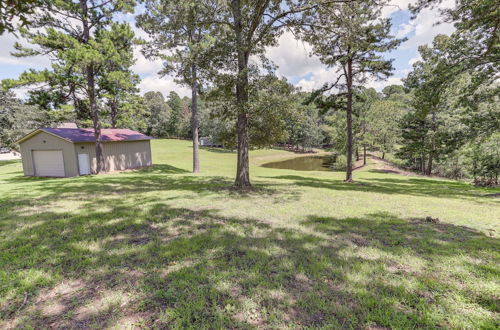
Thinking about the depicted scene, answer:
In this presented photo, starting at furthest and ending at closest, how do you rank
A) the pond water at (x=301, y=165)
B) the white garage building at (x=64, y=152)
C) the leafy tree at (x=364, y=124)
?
the pond water at (x=301, y=165) < the leafy tree at (x=364, y=124) < the white garage building at (x=64, y=152)

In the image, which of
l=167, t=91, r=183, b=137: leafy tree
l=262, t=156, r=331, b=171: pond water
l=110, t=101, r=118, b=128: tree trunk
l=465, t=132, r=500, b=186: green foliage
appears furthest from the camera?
l=167, t=91, r=183, b=137: leafy tree

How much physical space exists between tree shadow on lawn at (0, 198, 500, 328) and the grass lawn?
0.6 inches

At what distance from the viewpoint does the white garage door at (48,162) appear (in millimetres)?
15336

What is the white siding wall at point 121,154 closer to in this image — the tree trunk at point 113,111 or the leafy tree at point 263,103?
the tree trunk at point 113,111

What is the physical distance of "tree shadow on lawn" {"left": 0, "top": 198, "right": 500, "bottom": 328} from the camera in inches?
92.3

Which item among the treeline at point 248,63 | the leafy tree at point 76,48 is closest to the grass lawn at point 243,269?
the treeline at point 248,63

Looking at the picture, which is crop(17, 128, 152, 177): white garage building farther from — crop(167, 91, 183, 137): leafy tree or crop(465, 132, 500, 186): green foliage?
crop(167, 91, 183, 137): leafy tree

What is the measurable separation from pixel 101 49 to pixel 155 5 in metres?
4.24

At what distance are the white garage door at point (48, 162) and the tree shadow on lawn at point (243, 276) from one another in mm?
13269

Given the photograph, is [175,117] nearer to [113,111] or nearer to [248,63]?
[113,111]

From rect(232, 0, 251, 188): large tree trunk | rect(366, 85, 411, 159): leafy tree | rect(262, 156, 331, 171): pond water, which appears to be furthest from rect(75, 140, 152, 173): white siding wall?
rect(366, 85, 411, 159): leafy tree

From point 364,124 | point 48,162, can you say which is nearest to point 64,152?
point 48,162

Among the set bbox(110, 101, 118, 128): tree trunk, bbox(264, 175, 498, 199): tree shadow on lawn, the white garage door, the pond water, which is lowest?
the pond water

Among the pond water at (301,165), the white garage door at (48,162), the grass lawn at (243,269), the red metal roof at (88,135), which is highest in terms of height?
the red metal roof at (88,135)
